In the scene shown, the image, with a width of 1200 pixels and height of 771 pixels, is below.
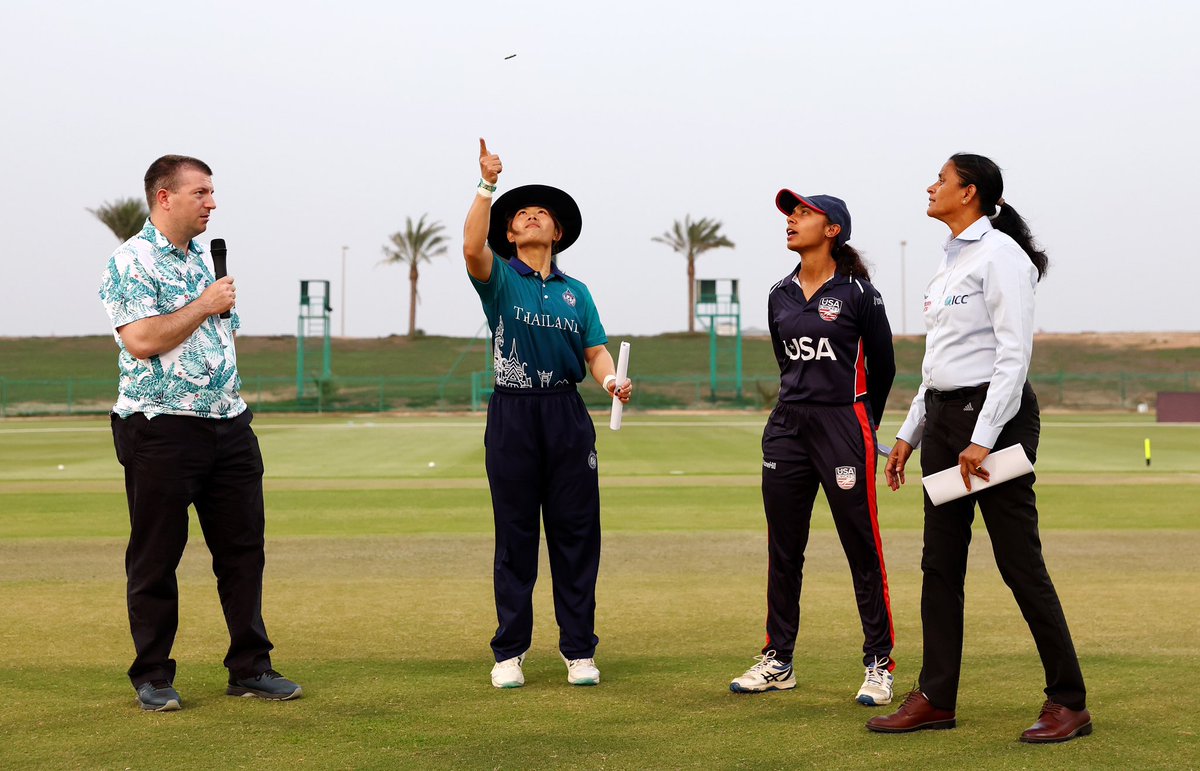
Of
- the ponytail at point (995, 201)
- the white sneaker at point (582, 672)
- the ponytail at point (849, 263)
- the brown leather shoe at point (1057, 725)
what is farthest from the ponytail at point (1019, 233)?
the white sneaker at point (582, 672)

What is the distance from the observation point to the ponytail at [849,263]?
19.3 feet

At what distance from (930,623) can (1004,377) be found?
1062mm

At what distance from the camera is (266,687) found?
5504 millimetres

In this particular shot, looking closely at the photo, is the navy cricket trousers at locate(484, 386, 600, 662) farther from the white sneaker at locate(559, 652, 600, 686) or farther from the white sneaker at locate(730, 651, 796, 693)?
the white sneaker at locate(730, 651, 796, 693)

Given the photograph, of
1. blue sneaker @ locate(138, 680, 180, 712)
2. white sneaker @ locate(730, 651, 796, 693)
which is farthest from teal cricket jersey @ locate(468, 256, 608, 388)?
blue sneaker @ locate(138, 680, 180, 712)

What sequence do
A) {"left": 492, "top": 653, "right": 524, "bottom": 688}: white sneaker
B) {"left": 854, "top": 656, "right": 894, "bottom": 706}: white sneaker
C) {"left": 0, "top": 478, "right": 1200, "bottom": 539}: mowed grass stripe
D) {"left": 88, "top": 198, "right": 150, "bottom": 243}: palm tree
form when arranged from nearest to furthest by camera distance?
{"left": 854, "top": 656, "right": 894, "bottom": 706}: white sneaker, {"left": 492, "top": 653, "right": 524, "bottom": 688}: white sneaker, {"left": 0, "top": 478, "right": 1200, "bottom": 539}: mowed grass stripe, {"left": 88, "top": 198, "right": 150, "bottom": 243}: palm tree

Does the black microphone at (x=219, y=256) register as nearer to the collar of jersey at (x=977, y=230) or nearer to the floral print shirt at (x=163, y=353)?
the floral print shirt at (x=163, y=353)

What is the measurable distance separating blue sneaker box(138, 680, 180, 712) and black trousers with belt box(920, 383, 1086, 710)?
120 inches

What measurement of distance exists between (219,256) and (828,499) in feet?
9.45

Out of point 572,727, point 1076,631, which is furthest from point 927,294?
point 1076,631

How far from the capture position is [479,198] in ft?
18.8

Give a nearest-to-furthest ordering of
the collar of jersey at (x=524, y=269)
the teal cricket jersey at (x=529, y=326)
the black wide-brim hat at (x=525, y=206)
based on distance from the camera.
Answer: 1. the teal cricket jersey at (x=529, y=326)
2. the collar of jersey at (x=524, y=269)
3. the black wide-brim hat at (x=525, y=206)

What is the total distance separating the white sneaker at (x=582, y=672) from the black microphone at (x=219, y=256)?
2216 millimetres

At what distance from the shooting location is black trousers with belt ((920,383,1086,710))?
4949mm
